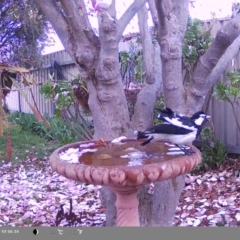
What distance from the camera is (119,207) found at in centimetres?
186

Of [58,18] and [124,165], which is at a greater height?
[58,18]

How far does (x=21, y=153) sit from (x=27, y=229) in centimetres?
428

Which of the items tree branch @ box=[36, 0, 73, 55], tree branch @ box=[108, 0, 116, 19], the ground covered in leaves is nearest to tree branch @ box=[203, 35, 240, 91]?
tree branch @ box=[108, 0, 116, 19]

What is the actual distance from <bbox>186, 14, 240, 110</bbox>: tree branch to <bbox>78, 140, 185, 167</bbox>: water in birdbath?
450 millimetres

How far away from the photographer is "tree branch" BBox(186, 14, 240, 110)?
6.89ft

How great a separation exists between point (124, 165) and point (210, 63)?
0.92 meters

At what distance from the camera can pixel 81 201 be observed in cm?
347

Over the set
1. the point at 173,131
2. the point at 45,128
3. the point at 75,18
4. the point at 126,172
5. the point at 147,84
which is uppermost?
the point at 75,18

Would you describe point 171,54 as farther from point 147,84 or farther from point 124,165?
point 124,165

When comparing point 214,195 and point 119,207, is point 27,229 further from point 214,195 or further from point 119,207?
point 214,195

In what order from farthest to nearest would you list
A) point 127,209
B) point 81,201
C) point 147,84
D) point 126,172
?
point 81,201 < point 147,84 < point 127,209 < point 126,172

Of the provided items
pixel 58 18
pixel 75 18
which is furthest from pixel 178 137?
pixel 58 18

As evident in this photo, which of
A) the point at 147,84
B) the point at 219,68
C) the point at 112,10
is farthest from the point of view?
the point at 147,84

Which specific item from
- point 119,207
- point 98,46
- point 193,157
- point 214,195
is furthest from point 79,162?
point 214,195
